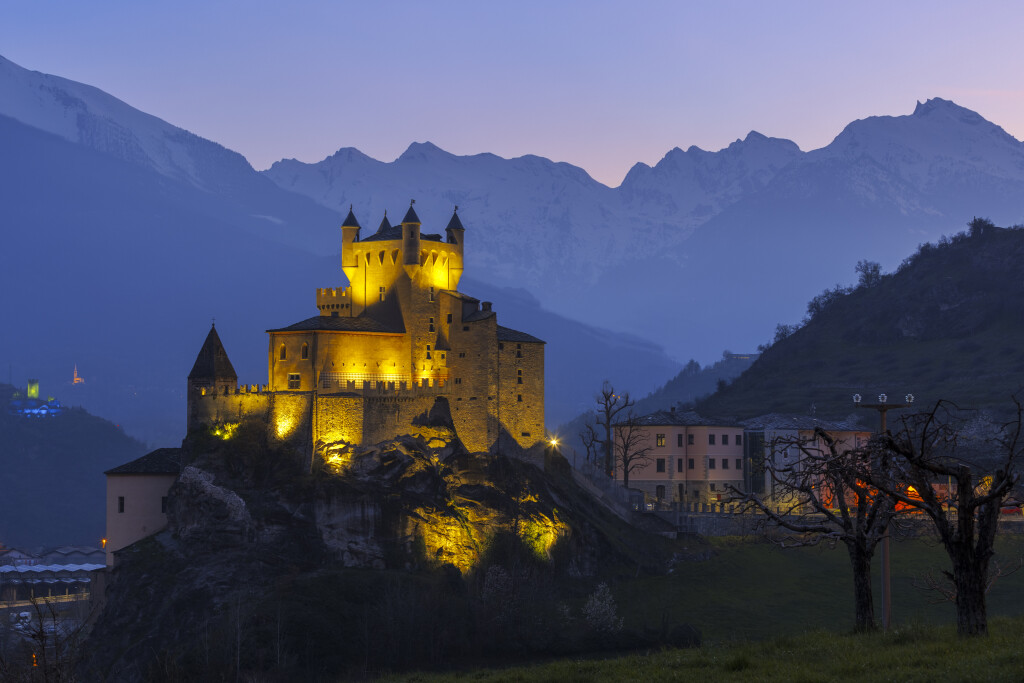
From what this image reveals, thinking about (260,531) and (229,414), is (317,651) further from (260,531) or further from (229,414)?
(229,414)

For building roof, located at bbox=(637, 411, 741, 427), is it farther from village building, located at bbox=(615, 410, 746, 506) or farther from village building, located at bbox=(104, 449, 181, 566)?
village building, located at bbox=(104, 449, 181, 566)

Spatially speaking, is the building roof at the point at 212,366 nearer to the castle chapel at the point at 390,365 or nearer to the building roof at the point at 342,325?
the castle chapel at the point at 390,365

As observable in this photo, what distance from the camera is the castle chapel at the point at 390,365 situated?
106 meters

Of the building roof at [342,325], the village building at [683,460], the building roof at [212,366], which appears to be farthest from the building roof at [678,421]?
the building roof at [212,366]

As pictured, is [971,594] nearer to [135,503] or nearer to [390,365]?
[390,365]

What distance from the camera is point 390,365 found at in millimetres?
111500

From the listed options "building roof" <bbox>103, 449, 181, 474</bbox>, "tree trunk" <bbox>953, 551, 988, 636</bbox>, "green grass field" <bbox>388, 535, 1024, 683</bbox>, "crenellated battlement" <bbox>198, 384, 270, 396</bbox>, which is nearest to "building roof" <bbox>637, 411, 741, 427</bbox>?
"green grass field" <bbox>388, 535, 1024, 683</bbox>

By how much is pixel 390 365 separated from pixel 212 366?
15.6 meters

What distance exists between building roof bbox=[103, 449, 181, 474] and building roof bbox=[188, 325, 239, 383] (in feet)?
23.6

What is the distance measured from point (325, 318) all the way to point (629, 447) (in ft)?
127

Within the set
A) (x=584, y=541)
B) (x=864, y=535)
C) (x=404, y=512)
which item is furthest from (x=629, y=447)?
(x=864, y=535)

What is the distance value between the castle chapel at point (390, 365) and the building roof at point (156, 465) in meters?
3.42

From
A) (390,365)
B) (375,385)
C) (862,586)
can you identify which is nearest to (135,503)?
(375,385)

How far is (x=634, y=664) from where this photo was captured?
3706 centimetres
